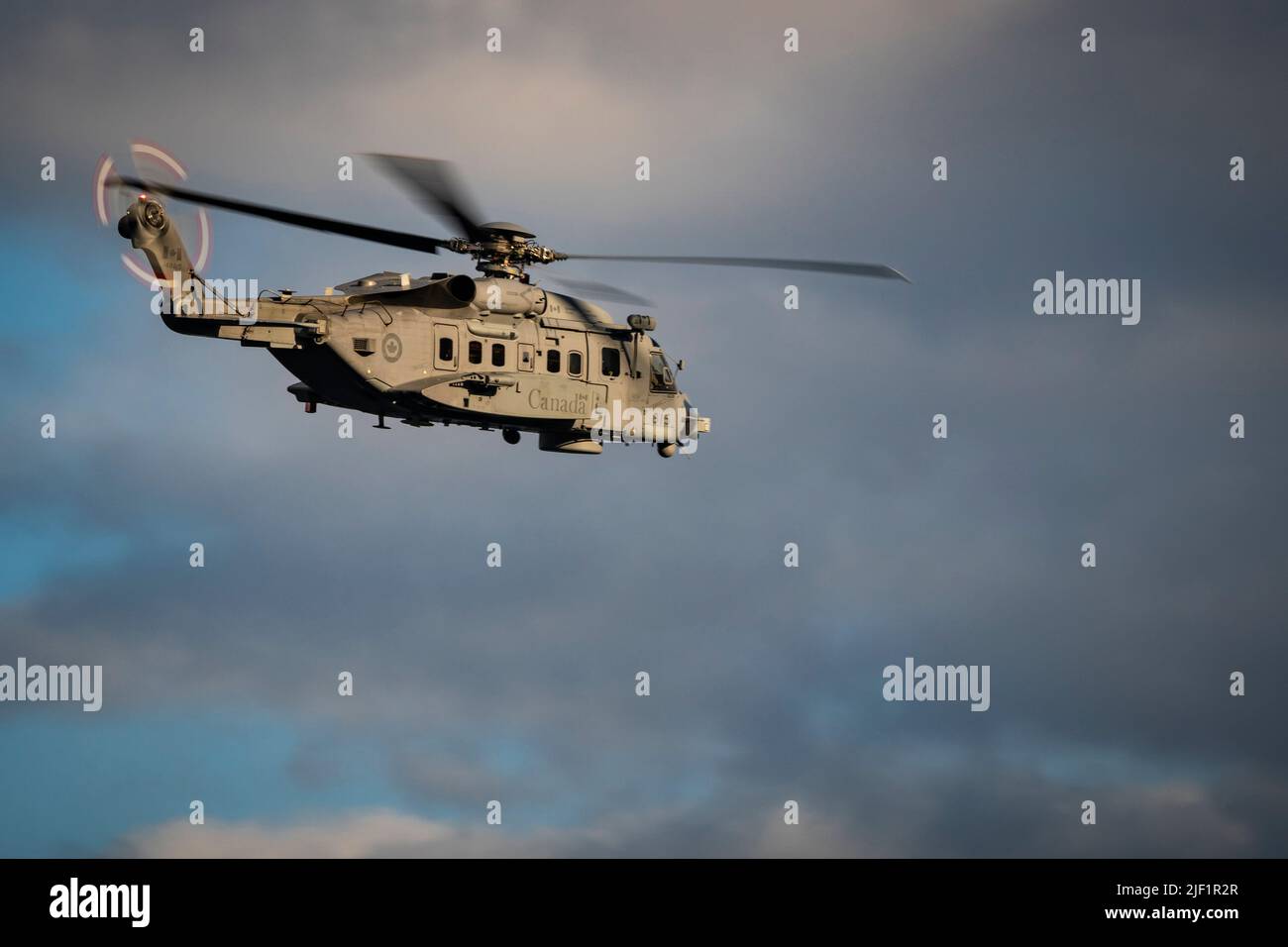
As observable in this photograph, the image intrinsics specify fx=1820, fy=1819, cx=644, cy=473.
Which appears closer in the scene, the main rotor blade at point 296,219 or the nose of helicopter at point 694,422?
the main rotor blade at point 296,219

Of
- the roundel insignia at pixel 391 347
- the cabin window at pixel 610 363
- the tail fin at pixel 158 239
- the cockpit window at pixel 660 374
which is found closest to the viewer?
the tail fin at pixel 158 239

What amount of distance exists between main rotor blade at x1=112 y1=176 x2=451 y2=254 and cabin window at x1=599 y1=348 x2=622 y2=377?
695cm

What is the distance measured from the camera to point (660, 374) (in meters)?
61.8

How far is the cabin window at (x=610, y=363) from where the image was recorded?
195 ft

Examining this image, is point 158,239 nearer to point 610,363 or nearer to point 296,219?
point 296,219

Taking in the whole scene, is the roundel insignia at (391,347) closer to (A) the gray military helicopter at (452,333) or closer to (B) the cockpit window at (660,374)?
(A) the gray military helicopter at (452,333)

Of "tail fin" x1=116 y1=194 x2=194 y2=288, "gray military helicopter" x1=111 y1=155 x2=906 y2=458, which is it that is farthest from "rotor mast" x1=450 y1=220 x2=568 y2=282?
"tail fin" x1=116 y1=194 x2=194 y2=288

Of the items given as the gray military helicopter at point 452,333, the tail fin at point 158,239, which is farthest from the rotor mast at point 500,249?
the tail fin at point 158,239

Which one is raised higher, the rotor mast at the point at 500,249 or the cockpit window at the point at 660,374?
the rotor mast at the point at 500,249

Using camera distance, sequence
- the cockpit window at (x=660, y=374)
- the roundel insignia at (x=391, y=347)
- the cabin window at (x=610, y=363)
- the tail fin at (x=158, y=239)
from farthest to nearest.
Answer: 1. the cockpit window at (x=660, y=374)
2. the cabin window at (x=610, y=363)
3. the roundel insignia at (x=391, y=347)
4. the tail fin at (x=158, y=239)

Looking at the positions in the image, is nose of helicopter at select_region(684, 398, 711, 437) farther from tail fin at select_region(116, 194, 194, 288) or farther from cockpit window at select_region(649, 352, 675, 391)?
tail fin at select_region(116, 194, 194, 288)

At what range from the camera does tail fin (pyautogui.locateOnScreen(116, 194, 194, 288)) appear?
49.8 m

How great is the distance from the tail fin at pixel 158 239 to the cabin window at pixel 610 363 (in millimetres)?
14486
